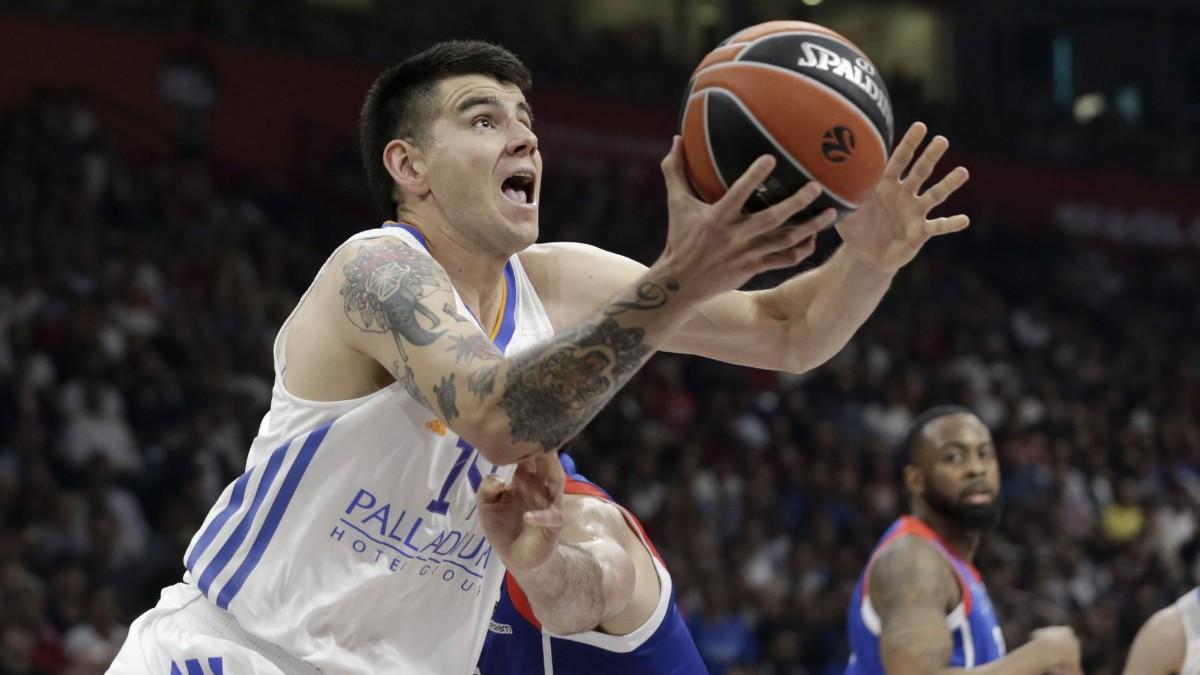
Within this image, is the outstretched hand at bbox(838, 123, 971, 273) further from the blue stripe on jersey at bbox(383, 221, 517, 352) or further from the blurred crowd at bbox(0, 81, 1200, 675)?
the blurred crowd at bbox(0, 81, 1200, 675)

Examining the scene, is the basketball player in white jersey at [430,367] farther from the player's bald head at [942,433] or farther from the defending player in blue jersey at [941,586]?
the player's bald head at [942,433]

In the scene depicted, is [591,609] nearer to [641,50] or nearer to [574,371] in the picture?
[574,371]

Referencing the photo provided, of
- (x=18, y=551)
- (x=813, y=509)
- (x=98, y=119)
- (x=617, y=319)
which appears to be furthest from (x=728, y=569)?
(x=617, y=319)

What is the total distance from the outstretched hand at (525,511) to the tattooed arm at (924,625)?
2.24 m

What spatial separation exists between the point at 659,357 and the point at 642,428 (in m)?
1.24

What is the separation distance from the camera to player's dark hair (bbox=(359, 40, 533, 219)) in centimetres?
334

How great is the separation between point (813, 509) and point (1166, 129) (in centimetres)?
1014

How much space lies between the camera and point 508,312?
340cm

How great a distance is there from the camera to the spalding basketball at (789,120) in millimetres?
2639

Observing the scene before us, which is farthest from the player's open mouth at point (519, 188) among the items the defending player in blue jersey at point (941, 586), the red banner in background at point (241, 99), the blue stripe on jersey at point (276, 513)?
the red banner in background at point (241, 99)

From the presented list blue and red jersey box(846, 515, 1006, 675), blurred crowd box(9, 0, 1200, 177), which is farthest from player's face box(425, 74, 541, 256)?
blurred crowd box(9, 0, 1200, 177)

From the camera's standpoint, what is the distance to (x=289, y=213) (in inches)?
499

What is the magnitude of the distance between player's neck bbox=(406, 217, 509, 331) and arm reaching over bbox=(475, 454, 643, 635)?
483 mm

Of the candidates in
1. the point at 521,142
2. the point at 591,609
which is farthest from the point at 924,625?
the point at 521,142
